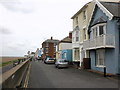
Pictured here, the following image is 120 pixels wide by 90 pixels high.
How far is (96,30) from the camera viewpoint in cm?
1917

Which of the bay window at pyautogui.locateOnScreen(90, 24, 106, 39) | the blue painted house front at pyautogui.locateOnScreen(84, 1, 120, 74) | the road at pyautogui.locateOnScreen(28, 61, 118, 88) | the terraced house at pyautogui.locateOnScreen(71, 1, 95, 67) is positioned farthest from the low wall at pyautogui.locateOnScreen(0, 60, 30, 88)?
the terraced house at pyautogui.locateOnScreen(71, 1, 95, 67)

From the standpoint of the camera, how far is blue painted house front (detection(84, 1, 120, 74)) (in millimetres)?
15898

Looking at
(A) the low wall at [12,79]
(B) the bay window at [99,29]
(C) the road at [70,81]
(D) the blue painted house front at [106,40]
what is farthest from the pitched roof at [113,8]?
(A) the low wall at [12,79]

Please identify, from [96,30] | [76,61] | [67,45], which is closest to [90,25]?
[96,30]

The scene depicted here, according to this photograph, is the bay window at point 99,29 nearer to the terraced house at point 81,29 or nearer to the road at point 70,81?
the terraced house at point 81,29

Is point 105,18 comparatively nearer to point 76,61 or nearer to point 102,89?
point 102,89

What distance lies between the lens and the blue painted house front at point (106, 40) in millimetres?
15898

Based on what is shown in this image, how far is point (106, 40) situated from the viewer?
52.6 feet

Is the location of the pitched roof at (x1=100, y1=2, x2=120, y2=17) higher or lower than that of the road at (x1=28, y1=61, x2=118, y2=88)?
higher

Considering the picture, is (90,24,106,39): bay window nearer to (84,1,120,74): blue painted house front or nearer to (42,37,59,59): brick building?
(84,1,120,74): blue painted house front

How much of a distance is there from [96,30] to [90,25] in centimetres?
271

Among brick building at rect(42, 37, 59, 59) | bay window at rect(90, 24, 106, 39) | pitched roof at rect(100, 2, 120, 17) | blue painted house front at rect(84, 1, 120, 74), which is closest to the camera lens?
blue painted house front at rect(84, 1, 120, 74)

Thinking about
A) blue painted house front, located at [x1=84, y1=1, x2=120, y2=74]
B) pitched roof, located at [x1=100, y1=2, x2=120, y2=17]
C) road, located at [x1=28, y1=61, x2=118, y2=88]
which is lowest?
road, located at [x1=28, y1=61, x2=118, y2=88]

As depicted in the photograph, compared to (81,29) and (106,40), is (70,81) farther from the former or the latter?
(81,29)
